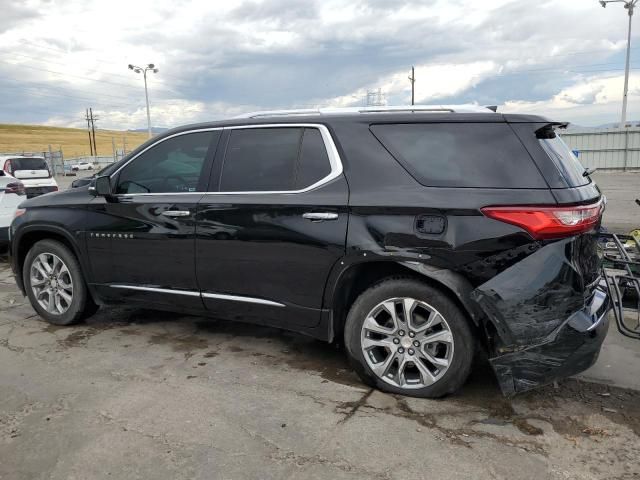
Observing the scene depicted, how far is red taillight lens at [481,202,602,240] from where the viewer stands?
2955 millimetres

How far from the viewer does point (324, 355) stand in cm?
420

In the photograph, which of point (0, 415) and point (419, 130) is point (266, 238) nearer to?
point (419, 130)

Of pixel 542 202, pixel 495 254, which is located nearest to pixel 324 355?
pixel 495 254

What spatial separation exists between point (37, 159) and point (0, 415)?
62.8ft

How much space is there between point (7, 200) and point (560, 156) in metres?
7.76

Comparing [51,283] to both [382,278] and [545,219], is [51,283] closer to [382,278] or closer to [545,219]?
[382,278]

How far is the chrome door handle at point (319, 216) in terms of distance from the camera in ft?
11.4

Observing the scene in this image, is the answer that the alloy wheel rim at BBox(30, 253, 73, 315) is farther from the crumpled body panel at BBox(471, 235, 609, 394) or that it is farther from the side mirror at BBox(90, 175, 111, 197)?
the crumpled body panel at BBox(471, 235, 609, 394)

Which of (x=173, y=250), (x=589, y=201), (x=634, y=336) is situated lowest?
(x=634, y=336)

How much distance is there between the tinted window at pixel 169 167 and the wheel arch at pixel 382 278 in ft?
4.69

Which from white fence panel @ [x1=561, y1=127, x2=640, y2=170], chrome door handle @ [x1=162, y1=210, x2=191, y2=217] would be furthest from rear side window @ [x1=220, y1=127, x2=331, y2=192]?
white fence panel @ [x1=561, y1=127, x2=640, y2=170]

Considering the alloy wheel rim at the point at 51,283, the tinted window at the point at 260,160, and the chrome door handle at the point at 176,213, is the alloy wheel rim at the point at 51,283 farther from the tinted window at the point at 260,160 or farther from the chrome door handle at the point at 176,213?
the tinted window at the point at 260,160

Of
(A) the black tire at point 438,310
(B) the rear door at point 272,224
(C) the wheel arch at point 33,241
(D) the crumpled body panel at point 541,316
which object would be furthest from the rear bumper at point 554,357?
(C) the wheel arch at point 33,241

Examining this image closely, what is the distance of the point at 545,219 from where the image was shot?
2951mm
